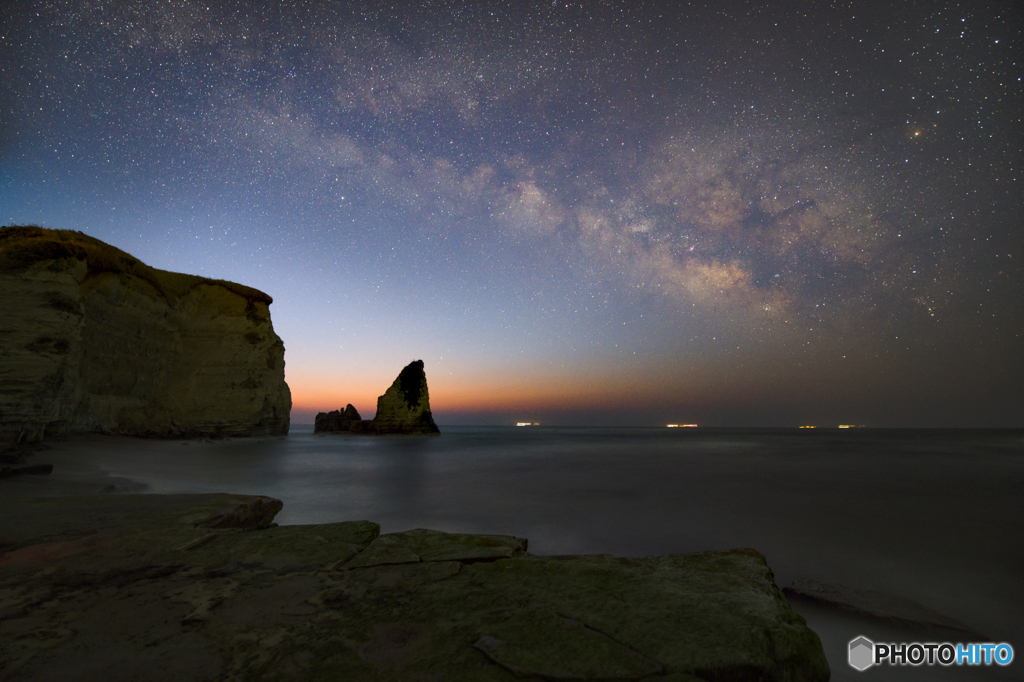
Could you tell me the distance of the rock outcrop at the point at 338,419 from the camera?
5488 centimetres

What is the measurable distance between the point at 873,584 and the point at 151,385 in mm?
25486

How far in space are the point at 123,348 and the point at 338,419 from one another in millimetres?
40552

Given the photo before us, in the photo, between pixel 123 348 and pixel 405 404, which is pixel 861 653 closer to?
pixel 123 348

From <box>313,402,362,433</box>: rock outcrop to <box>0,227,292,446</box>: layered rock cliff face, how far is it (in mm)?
25389

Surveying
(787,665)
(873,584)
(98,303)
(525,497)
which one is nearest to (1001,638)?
(873,584)

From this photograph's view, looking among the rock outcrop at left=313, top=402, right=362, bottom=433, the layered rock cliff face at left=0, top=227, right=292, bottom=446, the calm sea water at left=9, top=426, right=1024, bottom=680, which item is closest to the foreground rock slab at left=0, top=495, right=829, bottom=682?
the calm sea water at left=9, top=426, right=1024, bottom=680

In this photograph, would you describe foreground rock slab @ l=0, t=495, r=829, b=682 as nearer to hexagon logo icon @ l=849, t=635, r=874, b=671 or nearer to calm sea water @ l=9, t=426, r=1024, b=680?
hexagon logo icon @ l=849, t=635, r=874, b=671

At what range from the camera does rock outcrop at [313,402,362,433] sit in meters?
54.9

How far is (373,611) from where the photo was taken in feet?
6.92

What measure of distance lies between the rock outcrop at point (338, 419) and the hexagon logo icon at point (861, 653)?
55.3m

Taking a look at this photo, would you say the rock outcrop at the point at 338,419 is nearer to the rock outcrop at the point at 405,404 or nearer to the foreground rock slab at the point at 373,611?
the rock outcrop at the point at 405,404

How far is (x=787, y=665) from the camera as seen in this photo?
1.74 m

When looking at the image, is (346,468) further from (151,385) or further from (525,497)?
(151,385)

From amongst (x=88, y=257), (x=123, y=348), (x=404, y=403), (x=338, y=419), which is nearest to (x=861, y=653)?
(x=88, y=257)
